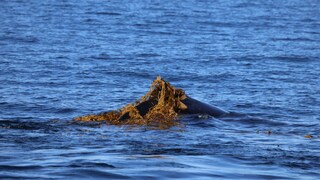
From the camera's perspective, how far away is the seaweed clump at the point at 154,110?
12.4 meters

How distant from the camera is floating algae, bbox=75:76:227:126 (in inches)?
489

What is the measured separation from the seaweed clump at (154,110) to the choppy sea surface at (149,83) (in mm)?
296

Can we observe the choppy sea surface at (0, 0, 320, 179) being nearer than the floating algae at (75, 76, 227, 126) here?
Yes

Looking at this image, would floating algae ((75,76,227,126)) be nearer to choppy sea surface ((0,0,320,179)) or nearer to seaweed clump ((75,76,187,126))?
seaweed clump ((75,76,187,126))

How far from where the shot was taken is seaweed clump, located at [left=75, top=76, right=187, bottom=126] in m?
12.4

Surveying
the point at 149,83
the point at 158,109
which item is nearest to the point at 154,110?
the point at 158,109

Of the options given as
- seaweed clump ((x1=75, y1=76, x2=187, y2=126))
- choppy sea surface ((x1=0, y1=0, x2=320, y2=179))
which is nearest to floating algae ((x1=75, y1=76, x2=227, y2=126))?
seaweed clump ((x1=75, y1=76, x2=187, y2=126))

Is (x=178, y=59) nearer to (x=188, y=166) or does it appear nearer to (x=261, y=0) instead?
(x=188, y=166)

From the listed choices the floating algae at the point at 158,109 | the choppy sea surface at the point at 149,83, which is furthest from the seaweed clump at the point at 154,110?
the choppy sea surface at the point at 149,83

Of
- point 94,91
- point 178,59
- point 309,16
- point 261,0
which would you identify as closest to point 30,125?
point 94,91

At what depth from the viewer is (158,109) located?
12766 millimetres

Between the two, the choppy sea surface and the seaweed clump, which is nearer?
the choppy sea surface

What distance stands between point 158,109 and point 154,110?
0.07 m

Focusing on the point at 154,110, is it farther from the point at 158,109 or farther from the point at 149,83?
the point at 149,83
